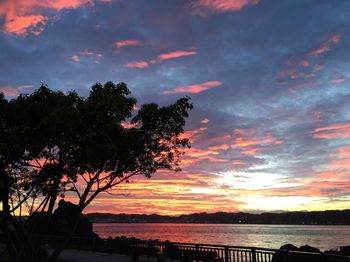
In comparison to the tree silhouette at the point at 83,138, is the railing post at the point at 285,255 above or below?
below

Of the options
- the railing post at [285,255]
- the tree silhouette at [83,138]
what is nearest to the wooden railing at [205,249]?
the railing post at [285,255]

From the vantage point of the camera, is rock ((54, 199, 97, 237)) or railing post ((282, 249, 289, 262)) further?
rock ((54, 199, 97, 237))

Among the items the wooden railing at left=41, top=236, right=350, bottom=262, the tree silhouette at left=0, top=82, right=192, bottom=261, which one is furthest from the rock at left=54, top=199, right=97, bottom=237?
the tree silhouette at left=0, top=82, right=192, bottom=261

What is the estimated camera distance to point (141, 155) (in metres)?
18.8

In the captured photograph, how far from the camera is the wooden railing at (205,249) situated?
1670 centimetres

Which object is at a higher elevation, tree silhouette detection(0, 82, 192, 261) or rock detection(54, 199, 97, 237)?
tree silhouette detection(0, 82, 192, 261)

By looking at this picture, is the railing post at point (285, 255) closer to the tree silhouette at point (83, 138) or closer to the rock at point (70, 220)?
the tree silhouette at point (83, 138)

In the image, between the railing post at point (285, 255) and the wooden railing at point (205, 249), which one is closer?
the wooden railing at point (205, 249)

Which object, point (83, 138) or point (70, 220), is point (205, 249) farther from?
point (70, 220)

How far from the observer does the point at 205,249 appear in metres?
26.6

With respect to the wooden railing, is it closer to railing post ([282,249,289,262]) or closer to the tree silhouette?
railing post ([282,249,289,262])

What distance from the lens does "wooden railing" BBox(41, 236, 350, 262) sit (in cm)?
1670

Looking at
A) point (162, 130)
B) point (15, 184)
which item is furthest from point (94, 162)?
point (15, 184)

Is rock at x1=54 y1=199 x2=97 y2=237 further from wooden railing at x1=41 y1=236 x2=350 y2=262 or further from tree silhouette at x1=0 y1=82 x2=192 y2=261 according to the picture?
tree silhouette at x1=0 y1=82 x2=192 y2=261
